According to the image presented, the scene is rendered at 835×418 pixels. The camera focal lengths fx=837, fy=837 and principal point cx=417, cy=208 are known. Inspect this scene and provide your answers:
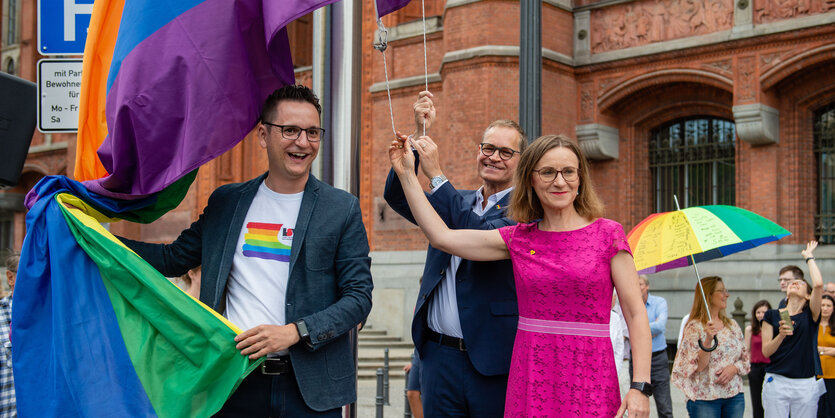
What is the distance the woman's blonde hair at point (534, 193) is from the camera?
3309 mm

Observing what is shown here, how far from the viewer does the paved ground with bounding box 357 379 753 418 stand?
11.0 metres

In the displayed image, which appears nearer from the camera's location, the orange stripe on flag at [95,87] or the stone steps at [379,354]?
the orange stripe on flag at [95,87]

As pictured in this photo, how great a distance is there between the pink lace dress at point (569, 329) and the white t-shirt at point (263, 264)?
933 millimetres

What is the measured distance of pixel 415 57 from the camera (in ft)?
62.5

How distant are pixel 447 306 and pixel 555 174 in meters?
0.88

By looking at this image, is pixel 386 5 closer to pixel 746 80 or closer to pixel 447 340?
pixel 447 340

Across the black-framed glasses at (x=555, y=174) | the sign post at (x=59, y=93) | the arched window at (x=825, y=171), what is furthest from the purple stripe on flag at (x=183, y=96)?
the arched window at (x=825, y=171)

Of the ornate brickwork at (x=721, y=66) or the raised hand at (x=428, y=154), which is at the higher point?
the ornate brickwork at (x=721, y=66)

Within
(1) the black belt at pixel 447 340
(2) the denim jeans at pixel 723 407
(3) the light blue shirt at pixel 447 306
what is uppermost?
(3) the light blue shirt at pixel 447 306

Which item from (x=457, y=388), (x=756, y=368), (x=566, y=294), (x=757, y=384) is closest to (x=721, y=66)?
(x=756, y=368)

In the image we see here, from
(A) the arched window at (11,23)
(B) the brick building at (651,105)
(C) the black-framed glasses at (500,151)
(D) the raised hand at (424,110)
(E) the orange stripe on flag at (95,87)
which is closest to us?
(E) the orange stripe on flag at (95,87)

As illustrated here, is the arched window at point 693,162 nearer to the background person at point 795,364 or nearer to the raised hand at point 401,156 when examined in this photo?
the background person at point 795,364

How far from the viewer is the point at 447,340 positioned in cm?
376

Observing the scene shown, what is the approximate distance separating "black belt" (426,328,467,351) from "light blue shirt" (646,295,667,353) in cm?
548
